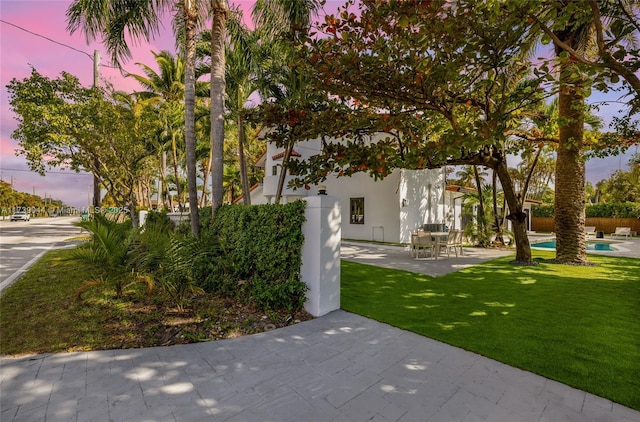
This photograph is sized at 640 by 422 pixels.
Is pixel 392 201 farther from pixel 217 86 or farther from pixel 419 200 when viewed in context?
pixel 217 86

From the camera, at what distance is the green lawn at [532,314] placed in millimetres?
3436

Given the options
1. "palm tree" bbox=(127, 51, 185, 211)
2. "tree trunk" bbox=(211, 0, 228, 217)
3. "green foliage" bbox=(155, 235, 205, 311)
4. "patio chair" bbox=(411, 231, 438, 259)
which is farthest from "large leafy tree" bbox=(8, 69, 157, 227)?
"patio chair" bbox=(411, 231, 438, 259)

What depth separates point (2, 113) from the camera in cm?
927

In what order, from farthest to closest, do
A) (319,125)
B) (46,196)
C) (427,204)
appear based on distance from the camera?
(46,196) → (427,204) → (319,125)

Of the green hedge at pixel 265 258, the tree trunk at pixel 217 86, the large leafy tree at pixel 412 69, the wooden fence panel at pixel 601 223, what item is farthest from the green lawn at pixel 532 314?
the wooden fence panel at pixel 601 223

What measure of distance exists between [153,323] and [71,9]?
342 inches

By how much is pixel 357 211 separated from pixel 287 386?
52.4ft

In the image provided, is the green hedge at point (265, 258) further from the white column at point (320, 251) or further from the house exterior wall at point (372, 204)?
the house exterior wall at point (372, 204)

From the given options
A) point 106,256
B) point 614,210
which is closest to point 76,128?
point 106,256

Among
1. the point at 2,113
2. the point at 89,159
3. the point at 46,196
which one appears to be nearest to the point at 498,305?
the point at 89,159

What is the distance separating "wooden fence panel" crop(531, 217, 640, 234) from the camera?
24.2 metres

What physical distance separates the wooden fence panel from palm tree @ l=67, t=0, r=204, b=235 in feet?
105

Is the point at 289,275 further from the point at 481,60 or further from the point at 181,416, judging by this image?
the point at 481,60

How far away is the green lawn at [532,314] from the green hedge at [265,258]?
1.37 meters
